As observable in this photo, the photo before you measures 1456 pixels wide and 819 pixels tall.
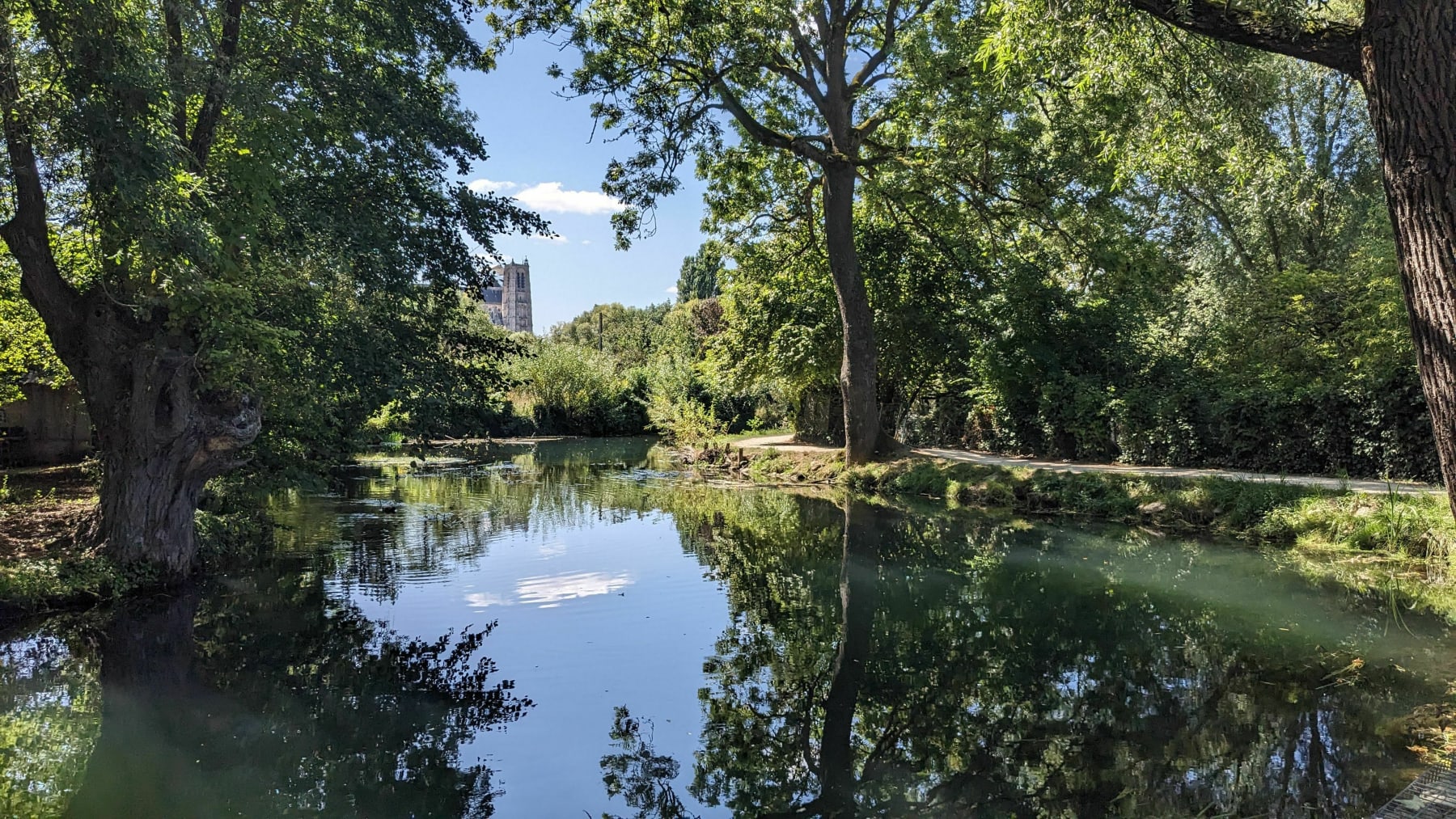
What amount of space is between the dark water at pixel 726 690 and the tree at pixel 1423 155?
6.54ft

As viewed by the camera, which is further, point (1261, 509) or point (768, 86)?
point (768, 86)

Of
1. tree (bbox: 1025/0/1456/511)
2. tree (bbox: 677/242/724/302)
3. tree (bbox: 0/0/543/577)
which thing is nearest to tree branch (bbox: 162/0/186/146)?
tree (bbox: 0/0/543/577)

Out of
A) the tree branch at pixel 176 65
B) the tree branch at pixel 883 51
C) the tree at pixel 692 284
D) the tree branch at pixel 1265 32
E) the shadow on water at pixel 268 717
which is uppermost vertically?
the tree at pixel 692 284

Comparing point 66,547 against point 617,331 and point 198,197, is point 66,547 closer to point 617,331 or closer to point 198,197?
point 198,197

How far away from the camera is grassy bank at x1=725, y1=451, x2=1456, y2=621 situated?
7828 mm

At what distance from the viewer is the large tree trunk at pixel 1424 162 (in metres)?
3.39

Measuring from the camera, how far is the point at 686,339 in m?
37.2

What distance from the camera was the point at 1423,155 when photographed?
3445 mm

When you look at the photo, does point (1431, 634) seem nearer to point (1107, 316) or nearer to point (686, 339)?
point (1107, 316)

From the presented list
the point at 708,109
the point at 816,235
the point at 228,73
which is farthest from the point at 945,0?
the point at 228,73

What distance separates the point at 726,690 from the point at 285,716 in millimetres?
2703

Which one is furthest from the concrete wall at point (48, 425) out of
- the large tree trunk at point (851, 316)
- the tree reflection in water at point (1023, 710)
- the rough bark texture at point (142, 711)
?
the tree reflection in water at point (1023, 710)

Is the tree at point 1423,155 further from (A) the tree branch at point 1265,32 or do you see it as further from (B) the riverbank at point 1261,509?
(B) the riverbank at point 1261,509

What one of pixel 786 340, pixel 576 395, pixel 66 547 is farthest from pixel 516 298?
pixel 66 547
